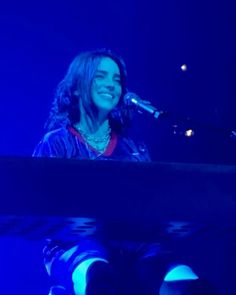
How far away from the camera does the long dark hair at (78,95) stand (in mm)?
1850

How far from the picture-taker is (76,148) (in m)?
1.62

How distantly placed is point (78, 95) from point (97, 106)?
0.27ft

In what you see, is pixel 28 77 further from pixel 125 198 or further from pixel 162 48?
pixel 125 198

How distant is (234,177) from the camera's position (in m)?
0.82

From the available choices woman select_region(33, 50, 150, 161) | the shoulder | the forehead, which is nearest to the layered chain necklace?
woman select_region(33, 50, 150, 161)

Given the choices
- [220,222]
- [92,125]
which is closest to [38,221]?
[220,222]

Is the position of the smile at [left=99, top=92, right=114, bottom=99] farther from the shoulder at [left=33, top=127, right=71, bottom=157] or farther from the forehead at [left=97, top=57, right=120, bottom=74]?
the shoulder at [left=33, top=127, right=71, bottom=157]

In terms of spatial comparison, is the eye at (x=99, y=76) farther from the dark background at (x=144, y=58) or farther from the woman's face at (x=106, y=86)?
the dark background at (x=144, y=58)

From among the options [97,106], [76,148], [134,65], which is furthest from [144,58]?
[76,148]

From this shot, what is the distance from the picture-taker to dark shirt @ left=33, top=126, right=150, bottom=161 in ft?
5.17

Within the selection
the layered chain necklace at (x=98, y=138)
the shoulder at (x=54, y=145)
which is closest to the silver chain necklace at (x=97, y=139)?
the layered chain necklace at (x=98, y=138)

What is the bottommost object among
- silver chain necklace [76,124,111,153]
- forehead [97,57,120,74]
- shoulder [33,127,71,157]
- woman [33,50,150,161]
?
shoulder [33,127,71,157]

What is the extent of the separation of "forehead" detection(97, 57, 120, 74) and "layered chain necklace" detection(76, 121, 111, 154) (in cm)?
23

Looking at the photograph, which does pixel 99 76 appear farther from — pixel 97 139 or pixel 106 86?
pixel 97 139
